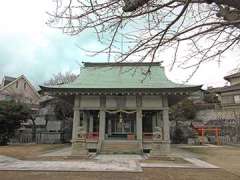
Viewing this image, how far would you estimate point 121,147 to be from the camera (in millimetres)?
15938

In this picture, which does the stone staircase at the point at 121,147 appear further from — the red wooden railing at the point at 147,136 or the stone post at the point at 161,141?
the stone post at the point at 161,141

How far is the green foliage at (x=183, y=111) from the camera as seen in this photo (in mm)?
30453

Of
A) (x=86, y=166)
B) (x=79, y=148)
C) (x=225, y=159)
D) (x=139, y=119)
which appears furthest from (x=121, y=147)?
(x=86, y=166)

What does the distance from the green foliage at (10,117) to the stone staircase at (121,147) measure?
31.9ft

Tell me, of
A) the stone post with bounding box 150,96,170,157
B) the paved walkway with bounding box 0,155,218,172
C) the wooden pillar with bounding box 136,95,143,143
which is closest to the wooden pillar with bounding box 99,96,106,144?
the wooden pillar with bounding box 136,95,143,143

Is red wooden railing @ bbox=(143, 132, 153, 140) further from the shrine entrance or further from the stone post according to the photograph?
the shrine entrance

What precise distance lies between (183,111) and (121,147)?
18.7 metres

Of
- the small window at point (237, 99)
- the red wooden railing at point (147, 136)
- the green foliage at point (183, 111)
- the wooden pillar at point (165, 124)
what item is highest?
the small window at point (237, 99)

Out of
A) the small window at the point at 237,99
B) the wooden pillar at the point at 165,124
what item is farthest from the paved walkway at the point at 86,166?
the small window at the point at 237,99

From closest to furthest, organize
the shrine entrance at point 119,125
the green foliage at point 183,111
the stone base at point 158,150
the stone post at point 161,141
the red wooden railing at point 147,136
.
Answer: the stone base at point 158,150
the stone post at point 161,141
the red wooden railing at point 147,136
the shrine entrance at point 119,125
the green foliage at point 183,111

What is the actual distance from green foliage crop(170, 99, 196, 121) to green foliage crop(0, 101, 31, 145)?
17.6m

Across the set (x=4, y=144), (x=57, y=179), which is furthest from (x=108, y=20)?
(x=4, y=144)

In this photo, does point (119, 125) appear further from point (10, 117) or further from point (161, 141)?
point (10, 117)

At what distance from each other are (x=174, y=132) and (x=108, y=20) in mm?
23962
